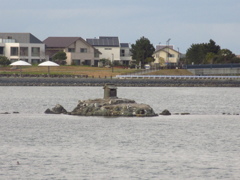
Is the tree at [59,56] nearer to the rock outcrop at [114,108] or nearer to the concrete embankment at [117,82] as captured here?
the concrete embankment at [117,82]

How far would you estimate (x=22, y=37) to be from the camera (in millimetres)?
179875

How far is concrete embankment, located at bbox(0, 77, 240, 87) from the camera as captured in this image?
142000 mm

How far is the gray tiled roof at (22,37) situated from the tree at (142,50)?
26937mm

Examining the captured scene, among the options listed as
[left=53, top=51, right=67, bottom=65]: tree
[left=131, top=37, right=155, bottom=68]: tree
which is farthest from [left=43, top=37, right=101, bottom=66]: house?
[left=131, top=37, right=155, bottom=68]: tree

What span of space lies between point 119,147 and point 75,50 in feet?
470

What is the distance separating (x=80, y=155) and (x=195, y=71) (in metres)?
132

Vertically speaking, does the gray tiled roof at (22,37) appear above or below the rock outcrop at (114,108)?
above

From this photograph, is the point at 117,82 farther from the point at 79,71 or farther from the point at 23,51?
the point at 23,51

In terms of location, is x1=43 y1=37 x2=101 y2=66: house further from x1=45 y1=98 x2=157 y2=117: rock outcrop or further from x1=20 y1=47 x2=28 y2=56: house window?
x1=45 y1=98 x2=157 y2=117: rock outcrop

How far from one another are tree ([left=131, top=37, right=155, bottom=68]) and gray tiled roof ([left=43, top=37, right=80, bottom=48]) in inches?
655

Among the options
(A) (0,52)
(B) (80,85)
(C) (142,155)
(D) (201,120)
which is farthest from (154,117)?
(A) (0,52)

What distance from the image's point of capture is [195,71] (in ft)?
559

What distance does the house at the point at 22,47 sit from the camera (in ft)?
574

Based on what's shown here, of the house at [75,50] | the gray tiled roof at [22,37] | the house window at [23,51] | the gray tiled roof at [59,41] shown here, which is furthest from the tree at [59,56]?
the gray tiled roof at [59,41]
